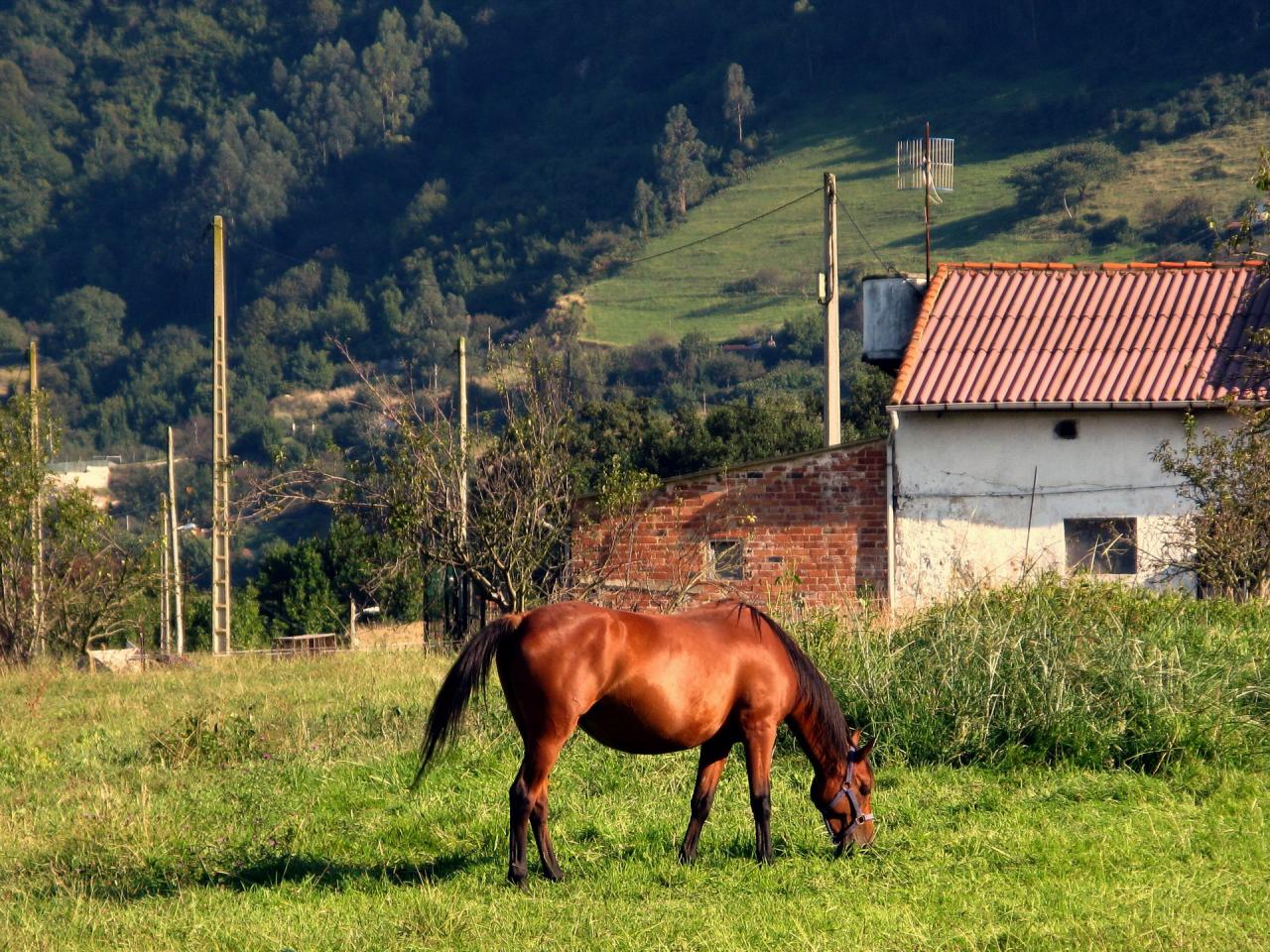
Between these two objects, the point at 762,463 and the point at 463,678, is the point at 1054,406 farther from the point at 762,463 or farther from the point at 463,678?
the point at 463,678

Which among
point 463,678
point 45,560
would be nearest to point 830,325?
point 45,560

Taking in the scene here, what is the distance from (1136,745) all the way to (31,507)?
16.0 metres

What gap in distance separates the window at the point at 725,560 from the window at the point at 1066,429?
169 inches

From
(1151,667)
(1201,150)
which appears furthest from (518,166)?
(1151,667)

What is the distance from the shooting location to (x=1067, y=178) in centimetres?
9612

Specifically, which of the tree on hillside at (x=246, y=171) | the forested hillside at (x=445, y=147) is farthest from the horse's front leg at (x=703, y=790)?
the tree on hillside at (x=246, y=171)

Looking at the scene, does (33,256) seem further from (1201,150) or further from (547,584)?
(547,584)

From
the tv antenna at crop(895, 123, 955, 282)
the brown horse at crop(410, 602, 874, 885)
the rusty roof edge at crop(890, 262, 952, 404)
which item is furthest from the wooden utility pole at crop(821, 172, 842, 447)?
the brown horse at crop(410, 602, 874, 885)

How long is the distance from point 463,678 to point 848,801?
207cm

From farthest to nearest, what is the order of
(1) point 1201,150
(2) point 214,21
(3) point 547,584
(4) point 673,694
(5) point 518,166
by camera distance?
(2) point 214,21
(5) point 518,166
(1) point 1201,150
(3) point 547,584
(4) point 673,694

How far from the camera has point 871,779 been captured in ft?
26.9

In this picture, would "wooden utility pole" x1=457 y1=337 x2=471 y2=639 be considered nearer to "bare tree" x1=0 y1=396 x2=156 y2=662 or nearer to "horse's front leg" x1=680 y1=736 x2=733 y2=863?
"bare tree" x1=0 y1=396 x2=156 y2=662

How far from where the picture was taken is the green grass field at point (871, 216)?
9044 centimetres

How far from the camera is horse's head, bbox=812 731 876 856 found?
798 cm
